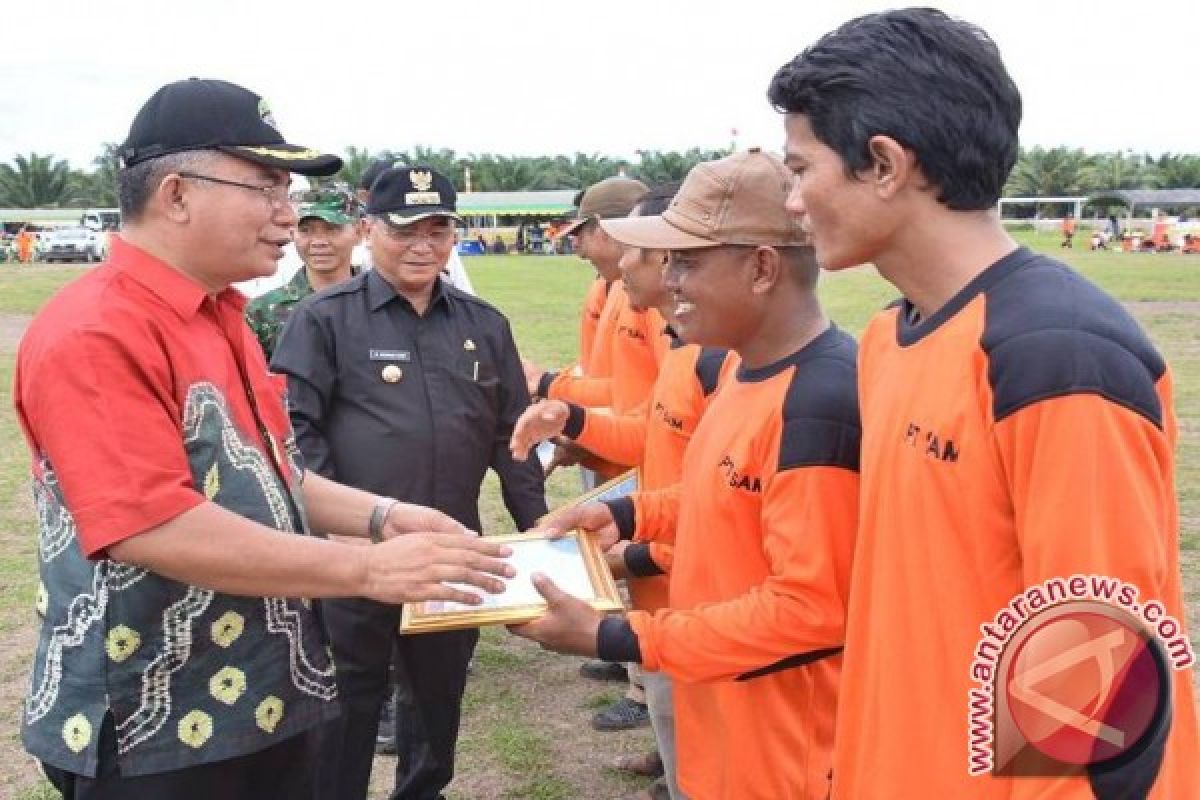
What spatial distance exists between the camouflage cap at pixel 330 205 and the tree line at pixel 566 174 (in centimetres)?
6866

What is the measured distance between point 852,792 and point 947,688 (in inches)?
14.4

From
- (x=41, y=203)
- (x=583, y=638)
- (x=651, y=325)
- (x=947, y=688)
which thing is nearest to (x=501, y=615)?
(x=583, y=638)

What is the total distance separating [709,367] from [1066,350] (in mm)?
2180

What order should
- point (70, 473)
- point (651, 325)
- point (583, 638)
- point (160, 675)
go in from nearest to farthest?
point (70, 473) < point (160, 675) < point (583, 638) < point (651, 325)

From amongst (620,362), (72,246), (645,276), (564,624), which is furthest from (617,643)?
(72,246)

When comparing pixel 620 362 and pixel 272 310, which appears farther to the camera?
pixel 272 310

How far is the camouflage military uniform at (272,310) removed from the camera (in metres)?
5.86

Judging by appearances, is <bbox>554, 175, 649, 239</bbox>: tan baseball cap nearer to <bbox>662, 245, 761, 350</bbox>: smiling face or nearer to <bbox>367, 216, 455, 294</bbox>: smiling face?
<bbox>367, 216, 455, 294</bbox>: smiling face

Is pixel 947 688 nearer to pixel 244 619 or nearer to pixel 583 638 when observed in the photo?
pixel 583 638

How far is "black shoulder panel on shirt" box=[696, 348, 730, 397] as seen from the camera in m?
3.62

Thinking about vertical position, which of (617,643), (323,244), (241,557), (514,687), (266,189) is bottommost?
(514,687)

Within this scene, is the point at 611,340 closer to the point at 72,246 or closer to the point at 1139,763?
the point at 1139,763

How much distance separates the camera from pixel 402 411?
4.15 meters

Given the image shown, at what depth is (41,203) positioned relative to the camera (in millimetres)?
76688
